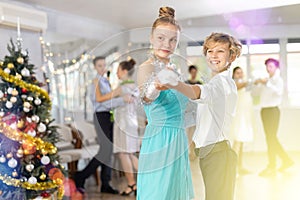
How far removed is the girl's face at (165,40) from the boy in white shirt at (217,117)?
133mm

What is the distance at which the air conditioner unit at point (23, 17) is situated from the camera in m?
3.35

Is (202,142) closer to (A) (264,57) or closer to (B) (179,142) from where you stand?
(B) (179,142)

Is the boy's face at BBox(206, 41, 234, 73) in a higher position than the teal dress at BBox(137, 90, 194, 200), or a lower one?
higher

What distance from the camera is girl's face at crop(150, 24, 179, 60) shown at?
4.42 feet

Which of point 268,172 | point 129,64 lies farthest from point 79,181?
point 129,64

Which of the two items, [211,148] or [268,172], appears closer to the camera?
[211,148]

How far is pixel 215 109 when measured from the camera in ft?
4.59

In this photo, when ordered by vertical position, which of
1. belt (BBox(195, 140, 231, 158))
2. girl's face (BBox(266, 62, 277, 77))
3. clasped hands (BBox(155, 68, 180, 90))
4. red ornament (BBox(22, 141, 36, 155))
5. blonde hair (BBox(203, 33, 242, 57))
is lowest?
red ornament (BBox(22, 141, 36, 155))

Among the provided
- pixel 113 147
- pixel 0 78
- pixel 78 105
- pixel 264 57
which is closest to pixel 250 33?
pixel 264 57

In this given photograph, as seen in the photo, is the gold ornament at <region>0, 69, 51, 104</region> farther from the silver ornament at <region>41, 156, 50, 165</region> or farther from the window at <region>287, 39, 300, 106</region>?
the window at <region>287, 39, 300, 106</region>

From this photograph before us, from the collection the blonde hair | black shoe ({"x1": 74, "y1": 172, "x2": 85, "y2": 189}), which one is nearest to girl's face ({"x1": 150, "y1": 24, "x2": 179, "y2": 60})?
the blonde hair

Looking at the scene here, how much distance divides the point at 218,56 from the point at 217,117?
20cm

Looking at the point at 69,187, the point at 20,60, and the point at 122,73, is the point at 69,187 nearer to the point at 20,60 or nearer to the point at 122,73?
the point at 122,73

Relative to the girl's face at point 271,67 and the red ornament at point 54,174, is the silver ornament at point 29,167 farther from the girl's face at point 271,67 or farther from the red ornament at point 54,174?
the girl's face at point 271,67
